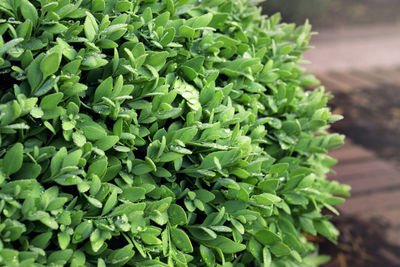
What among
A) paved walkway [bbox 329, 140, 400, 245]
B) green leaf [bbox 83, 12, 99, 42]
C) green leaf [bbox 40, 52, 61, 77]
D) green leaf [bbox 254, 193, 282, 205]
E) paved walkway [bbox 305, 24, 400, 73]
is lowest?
paved walkway [bbox 329, 140, 400, 245]

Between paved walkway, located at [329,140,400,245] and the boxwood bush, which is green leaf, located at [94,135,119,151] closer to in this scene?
the boxwood bush

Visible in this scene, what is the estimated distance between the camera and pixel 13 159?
113 centimetres

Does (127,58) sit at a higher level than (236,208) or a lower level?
higher

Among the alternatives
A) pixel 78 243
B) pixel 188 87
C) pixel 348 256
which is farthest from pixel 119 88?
pixel 348 256

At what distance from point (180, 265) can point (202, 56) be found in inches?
28.1

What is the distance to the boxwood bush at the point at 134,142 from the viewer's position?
1177 mm

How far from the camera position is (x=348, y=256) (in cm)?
313

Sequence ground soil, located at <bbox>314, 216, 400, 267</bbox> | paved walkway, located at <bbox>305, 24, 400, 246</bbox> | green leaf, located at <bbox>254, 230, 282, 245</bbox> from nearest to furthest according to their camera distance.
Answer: green leaf, located at <bbox>254, 230, 282, 245</bbox> → ground soil, located at <bbox>314, 216, 400, 267</bbox> → paved walkway, located at <bbox>305, 24, 400, 246</bbox>

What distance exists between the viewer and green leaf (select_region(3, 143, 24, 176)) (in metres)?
1.13

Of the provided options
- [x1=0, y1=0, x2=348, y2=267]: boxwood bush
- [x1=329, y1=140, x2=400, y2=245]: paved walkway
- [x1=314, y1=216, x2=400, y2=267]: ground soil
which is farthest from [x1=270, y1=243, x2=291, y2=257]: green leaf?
[x1=329, y1=140, x2=400, y2=245]: paved walkway

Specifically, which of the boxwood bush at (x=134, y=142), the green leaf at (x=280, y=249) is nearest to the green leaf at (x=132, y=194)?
the boxwood bush at (x=134, y=142)

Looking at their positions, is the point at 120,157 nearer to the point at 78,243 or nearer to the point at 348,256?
the point at 78,243

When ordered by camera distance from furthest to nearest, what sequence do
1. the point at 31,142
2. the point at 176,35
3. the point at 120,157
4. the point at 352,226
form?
1. the point at 352,226
2. the point at 176,35
3. the point at 120,157
4. the point at 31,142

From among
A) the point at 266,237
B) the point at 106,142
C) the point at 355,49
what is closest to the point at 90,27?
the point at 106,142
